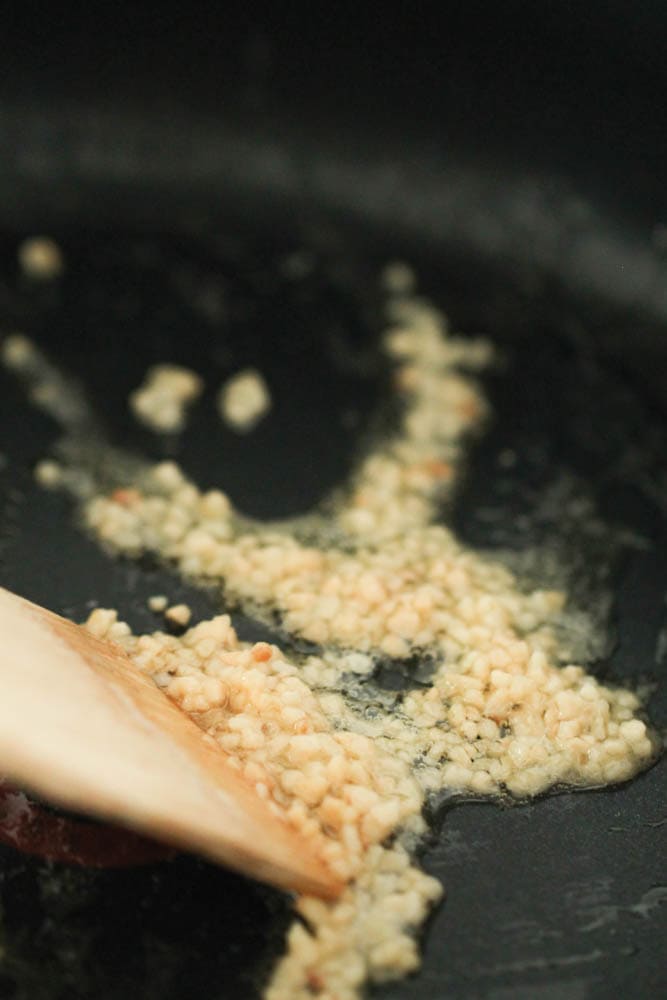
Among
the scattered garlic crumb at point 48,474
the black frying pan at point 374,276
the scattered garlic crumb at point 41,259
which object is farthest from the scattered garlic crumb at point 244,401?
the scattered garlic crumb at point 41,259

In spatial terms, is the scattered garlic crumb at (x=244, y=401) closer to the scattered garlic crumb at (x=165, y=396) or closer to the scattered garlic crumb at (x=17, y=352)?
the scattered garlic crumb at (x=165, y=396)

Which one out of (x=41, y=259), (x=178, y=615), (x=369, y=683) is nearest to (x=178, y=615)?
(x=178, y=615)

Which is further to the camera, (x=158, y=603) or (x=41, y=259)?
(x=41, y=259)

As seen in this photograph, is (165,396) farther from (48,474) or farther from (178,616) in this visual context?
(178,616)

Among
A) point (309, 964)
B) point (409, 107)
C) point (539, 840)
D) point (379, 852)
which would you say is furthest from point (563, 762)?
point (409, 107)

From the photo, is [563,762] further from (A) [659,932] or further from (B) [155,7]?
(B) [155,7]

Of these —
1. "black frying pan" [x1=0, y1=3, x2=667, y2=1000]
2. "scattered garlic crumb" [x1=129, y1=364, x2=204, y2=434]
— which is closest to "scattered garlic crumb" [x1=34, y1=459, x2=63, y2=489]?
"black frying pan" [x1=0, y1=3, x2=667, y2=1000]
